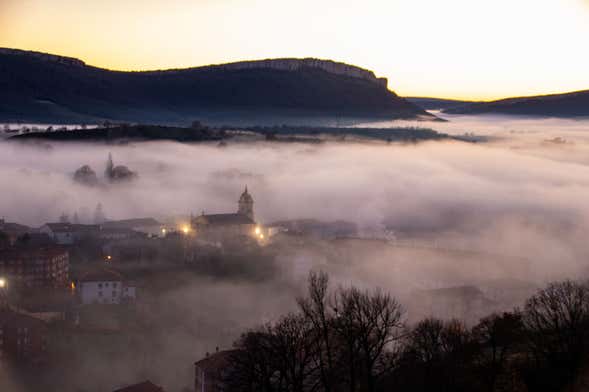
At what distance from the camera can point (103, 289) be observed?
60625 millimetres

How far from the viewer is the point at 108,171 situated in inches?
5901

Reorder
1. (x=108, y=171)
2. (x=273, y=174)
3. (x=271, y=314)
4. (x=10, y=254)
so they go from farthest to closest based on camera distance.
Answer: (x=273, y=174) → (x=108, y=171) → (x=10, y=254) → (x=271, y=314)

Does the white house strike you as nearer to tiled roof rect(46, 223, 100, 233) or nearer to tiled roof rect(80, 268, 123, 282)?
tiled roof rect(80, 268, 123, 282)

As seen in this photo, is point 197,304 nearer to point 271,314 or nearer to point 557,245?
point 271,314

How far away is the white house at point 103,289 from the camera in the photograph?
60250 millimetres

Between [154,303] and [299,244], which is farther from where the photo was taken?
[299,244]

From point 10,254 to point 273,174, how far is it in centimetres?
12054

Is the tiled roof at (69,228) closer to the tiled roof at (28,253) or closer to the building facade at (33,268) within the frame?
the tiled roof at (28,253)

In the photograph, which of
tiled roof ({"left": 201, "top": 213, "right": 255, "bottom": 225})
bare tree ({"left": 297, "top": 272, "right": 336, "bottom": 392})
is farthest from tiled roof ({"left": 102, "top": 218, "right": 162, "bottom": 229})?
bare tree ({"left": 297, "top": 272, "right": 336, "bottom": 392})

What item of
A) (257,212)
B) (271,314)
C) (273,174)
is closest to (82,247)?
(271,314)

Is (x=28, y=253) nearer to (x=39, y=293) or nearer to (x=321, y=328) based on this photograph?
(x=39, y=293)

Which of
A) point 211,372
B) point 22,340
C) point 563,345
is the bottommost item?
point 22,340

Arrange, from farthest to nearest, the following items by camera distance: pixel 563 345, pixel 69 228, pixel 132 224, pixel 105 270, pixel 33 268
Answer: pixel 132 224 < pixel 69 228 < pixel 33 268 < pixel 105 270 < pixel 563 345

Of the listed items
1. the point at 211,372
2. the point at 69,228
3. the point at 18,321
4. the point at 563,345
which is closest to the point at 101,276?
the point at 18,321
